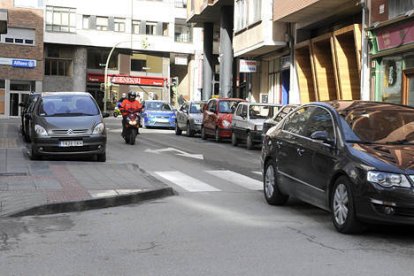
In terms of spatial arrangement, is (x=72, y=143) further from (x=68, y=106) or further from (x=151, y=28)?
(x=151, y=28)

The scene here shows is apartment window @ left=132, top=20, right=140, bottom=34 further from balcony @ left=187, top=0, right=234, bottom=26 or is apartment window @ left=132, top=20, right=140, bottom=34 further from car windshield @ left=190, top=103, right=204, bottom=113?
car windshield @ left=190, top=103, right=204, bottom=113

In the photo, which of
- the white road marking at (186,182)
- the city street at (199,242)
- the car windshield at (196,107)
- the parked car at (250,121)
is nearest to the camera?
the city street at (199,242)

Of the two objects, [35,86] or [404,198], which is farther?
[35,86]

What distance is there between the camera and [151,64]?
6612 cm

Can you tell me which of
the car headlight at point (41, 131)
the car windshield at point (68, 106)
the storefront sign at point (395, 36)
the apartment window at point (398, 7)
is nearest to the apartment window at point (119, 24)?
the storefront sign at point (395, 36)

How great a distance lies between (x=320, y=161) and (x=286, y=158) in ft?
3.59

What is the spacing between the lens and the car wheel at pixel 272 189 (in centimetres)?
903

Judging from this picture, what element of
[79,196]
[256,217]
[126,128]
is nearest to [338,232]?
[256,217]

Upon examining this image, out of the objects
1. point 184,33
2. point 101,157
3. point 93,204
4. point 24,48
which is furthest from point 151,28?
point 93,204

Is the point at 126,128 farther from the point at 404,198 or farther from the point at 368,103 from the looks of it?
the point at 404,198

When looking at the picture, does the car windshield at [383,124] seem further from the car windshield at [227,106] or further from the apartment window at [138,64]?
the apartment window at [138,64]

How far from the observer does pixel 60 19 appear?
197 ft

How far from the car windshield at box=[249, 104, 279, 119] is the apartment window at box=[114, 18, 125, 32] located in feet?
146

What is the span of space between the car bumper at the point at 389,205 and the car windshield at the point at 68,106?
9196 millimetres
